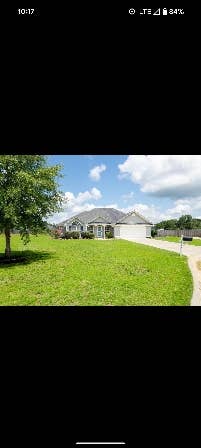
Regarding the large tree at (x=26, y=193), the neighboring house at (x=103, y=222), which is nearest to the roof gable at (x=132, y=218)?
the neighboring house at (x=103, y=222)

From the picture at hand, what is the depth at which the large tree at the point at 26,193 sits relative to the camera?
5770mm

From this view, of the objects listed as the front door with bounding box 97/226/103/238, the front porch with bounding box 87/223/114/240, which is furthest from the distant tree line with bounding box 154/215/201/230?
the front door with bounding box 97/226/103/238

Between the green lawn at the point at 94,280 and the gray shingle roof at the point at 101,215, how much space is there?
1183 millimetres

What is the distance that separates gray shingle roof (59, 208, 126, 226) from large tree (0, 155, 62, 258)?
5.69 feet

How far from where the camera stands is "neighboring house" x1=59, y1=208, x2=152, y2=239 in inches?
356

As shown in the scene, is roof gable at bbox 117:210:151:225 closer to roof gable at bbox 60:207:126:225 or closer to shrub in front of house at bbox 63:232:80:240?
roof gable at bbox 60:207:126:225
